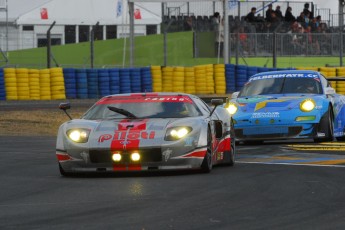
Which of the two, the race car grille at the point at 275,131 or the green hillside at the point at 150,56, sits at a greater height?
the green hillside at the point at 150,56

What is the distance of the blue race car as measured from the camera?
1734 cm

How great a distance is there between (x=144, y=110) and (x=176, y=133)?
3.51 feet

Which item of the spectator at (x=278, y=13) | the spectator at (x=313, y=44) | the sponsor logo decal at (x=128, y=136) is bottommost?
the sponsor logo decal at (x=128, y=136)

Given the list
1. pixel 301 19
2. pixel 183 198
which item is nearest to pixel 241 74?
pixel 301 19

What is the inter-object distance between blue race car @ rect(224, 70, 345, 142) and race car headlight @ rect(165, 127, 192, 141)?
5.53 m

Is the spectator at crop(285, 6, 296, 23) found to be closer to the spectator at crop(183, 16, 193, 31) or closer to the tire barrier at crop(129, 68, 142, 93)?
the spectator at crop(183, 16, 193, 31)

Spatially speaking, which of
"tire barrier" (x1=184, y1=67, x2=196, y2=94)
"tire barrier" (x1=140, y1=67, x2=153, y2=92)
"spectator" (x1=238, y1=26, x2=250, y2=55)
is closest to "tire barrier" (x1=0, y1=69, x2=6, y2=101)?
"tire barrier" (x1=140, y1=67, x2=153, y2=92)

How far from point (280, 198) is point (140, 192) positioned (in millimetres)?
1404

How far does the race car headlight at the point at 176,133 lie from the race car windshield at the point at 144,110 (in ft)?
2.30

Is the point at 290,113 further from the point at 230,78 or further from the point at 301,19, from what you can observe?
the point at 301,19

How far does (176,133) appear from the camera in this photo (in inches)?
468

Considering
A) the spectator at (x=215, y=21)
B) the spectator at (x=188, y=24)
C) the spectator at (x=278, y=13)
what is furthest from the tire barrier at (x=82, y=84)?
the spectator at (x=278, y=13)

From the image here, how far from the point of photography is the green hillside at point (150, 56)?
35406 millimetres

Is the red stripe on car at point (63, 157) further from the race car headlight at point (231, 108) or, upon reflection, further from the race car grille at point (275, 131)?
the race car headlight at point (231, 108)
